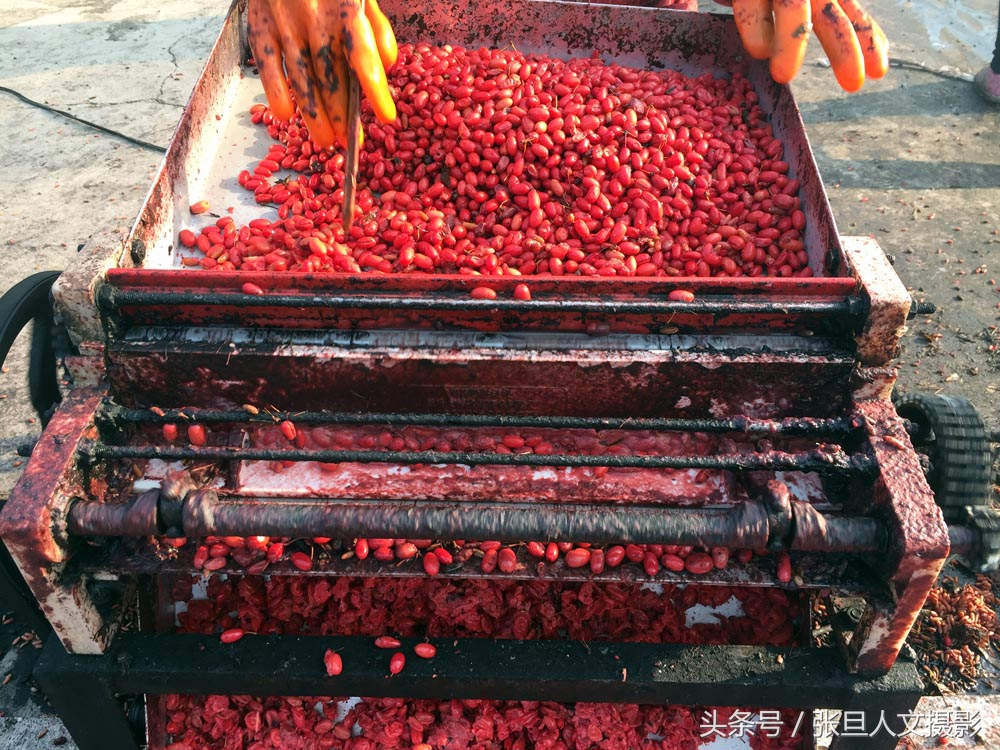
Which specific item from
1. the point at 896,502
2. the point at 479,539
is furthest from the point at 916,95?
the point at 479,539

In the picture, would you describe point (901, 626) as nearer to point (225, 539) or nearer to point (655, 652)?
point (655, 652)

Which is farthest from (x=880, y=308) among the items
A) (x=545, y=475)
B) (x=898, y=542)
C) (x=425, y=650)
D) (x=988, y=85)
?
(x=988, y=85)

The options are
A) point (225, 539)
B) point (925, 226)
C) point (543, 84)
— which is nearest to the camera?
point (225, 539)

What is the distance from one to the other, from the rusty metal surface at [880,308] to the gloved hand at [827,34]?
108 cm

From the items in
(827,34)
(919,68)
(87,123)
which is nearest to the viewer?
(827,34)

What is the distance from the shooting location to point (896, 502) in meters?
2.18

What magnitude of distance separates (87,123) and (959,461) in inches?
319

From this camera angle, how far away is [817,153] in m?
7.12

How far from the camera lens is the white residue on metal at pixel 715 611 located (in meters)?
2.86

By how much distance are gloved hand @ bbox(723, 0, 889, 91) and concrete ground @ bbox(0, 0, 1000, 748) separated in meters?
2.31

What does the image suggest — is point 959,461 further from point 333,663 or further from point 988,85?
point 988,85

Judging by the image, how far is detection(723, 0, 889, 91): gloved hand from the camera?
3.22 metres

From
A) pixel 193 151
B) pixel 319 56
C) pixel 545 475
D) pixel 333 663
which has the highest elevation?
pixel 319 56

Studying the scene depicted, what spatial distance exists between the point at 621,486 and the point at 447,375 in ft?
2.36
